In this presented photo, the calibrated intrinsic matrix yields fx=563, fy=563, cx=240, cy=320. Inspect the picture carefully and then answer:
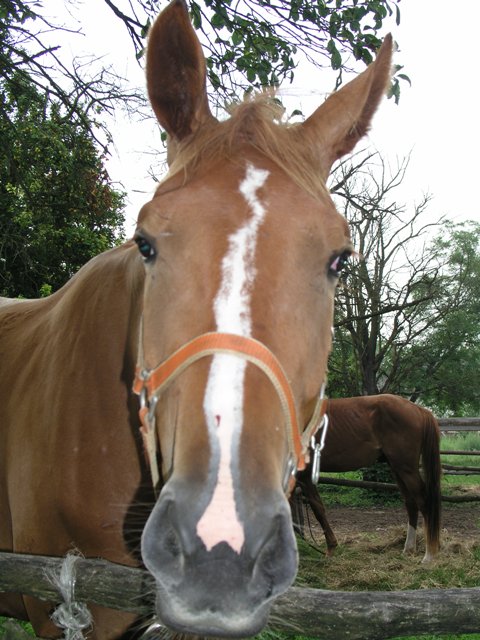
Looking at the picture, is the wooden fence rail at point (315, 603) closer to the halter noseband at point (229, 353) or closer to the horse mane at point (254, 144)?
the halter noseband at point (229, 353)

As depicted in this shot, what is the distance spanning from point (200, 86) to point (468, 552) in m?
6.70

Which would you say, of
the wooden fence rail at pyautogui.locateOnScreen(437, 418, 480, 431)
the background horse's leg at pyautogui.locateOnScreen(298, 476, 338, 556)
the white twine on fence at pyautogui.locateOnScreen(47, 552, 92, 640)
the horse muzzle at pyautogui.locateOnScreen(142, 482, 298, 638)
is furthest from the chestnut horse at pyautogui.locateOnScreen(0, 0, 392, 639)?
the wooden fence rail at pyautogui.locateOnScreen(437, 418, 480, 431)

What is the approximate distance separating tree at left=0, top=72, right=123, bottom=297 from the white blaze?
4026mm

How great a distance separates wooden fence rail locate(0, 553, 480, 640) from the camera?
169cm

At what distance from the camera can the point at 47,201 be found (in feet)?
26.8

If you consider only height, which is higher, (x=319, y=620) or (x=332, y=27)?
(x=332, y=27)

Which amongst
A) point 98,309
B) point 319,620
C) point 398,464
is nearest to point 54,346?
point 98,309

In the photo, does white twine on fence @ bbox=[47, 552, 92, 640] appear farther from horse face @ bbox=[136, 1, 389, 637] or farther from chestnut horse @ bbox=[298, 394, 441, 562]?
chestnut horse @ bbox=[298, 394, 441, 562]

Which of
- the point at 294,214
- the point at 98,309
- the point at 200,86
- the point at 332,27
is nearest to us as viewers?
the point at 294,214

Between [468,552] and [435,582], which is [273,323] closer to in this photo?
[435,582]

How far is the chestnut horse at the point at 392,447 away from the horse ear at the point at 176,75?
6381mm

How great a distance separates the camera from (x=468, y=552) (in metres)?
6.75

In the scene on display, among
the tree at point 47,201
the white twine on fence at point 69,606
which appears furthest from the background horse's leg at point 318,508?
the white twine on fence at point 69,606

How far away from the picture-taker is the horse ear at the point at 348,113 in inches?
75.7
